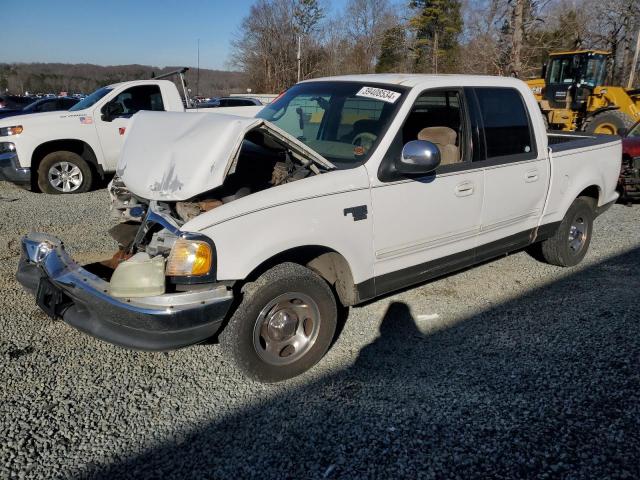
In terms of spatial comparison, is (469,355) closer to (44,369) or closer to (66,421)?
(66,421)

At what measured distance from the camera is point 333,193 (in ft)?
10.4

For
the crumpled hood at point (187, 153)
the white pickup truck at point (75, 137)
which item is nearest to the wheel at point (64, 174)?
the white pickup truck at point (75, 137)

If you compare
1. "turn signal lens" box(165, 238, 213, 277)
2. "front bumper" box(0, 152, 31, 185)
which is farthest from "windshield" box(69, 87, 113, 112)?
"turn signal lens" box(165, 238, 213, 277)

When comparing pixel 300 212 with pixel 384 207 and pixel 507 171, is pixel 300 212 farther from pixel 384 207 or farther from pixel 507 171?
pixel 507 171

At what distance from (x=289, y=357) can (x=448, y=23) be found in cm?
5352

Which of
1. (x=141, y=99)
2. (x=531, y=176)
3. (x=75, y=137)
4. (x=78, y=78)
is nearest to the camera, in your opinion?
A: (x=531, y=176)

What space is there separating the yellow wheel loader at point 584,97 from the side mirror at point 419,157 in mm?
12170

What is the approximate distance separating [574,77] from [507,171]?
13027mm

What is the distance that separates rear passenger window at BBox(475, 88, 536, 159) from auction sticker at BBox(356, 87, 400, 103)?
0.92 metres

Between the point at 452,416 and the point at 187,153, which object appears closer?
the point at 452,416

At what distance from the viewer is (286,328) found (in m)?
3.24

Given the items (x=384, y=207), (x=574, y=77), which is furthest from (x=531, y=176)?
(x=574, y=77)

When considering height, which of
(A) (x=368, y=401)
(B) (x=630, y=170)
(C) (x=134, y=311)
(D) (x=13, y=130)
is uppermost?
(D) (x=13, y=130)

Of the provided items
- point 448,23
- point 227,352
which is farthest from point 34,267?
point 448,23
